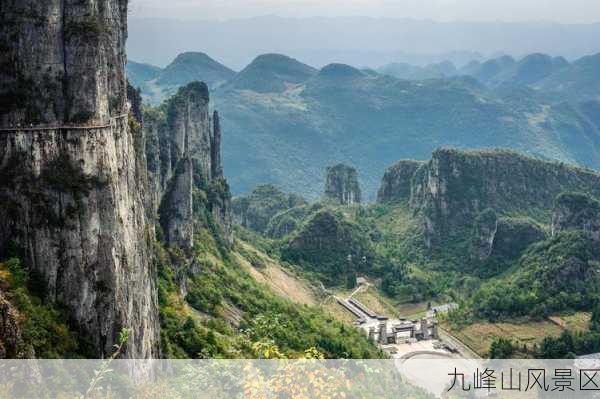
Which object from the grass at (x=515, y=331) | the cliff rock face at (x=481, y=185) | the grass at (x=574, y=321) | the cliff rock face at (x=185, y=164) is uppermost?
the cliff rock face at (x=185, y=164)

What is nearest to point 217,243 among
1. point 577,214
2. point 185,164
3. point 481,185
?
point 185,164

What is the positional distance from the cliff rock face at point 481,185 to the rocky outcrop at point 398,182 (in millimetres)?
8800

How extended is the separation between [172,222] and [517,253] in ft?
167

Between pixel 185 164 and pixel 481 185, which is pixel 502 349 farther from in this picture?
pixel 481 185

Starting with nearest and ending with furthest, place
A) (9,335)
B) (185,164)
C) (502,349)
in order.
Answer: (9,335), (185,164), (502,349)

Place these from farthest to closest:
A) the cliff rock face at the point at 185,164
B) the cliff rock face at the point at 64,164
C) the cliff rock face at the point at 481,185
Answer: the cliff rock face at the point at 481,185 → the cliff rock face at the point at 185,164 → the cliff rock face at the point at 64,164

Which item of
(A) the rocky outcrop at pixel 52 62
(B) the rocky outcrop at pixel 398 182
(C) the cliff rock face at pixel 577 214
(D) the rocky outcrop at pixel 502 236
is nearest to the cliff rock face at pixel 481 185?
(B) the rocky outcrop at pixel 398 182

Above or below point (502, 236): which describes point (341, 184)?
below

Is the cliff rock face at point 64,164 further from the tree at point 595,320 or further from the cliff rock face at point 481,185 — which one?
the cliff rock face at point 481,185

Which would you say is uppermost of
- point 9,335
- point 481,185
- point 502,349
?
point 9,335

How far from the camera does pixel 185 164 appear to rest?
50875 millimetres

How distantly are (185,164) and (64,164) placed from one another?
88.1 feet

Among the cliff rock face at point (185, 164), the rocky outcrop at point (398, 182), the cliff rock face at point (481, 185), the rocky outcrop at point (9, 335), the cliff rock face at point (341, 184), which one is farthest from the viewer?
the cliff rock face at point (341, 184)

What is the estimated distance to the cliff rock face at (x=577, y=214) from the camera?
2999 inches
